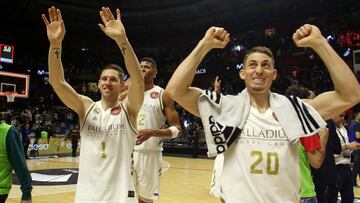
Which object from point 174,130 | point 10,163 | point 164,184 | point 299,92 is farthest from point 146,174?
point 164,184

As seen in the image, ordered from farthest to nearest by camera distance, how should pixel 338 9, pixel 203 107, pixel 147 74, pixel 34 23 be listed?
pixel 34 23 → pixel 338 9 → pixel 147 74 → pixel 203 107

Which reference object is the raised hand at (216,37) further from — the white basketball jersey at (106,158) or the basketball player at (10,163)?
the basketball player at (10,163)

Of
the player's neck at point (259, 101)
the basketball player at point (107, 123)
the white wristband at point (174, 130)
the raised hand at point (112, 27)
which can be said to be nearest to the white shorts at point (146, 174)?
the white wristband at point (174, 130)

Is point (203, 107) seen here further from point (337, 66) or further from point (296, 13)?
point (296, 13)

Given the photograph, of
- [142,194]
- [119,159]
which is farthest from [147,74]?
[119,159]

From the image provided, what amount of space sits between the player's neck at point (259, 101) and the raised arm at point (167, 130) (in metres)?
1.29

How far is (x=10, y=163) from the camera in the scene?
3.44 metres

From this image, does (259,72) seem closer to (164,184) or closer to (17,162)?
(17,162)

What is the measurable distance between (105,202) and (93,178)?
0.20 metres

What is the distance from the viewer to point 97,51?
95.7 ft

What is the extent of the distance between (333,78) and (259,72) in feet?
1.45

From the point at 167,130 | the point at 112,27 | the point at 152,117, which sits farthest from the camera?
the point at 152,117

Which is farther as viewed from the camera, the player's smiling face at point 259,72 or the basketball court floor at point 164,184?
the basketball court floor at point 164,184

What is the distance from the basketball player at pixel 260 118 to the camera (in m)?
2.20
